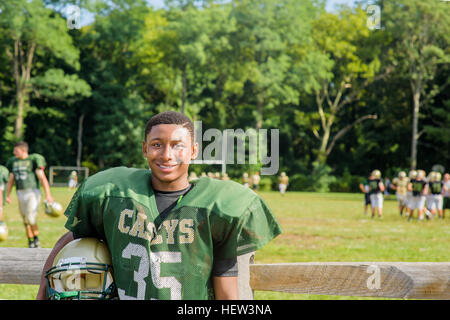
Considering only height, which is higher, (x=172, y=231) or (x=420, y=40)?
(x=420, y=40)

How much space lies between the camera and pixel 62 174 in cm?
3912

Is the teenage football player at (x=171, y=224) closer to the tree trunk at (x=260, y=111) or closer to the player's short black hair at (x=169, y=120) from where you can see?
the player's short black hair at (x=169, y=120)

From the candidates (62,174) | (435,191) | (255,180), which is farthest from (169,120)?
(62,174)

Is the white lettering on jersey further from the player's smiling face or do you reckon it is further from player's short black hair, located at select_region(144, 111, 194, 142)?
player's short black hair, located at select_region(144, 111, 194, 142)

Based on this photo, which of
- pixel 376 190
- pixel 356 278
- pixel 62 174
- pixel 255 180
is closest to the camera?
pixel 356 278

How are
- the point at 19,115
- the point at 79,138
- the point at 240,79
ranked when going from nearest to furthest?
the point at 19,115, the point at 79,138, the point at 240,79

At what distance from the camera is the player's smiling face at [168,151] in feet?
7.67

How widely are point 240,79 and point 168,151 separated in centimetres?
4107

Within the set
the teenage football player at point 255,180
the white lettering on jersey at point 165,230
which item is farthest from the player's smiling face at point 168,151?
the teenage football player at point 255,180

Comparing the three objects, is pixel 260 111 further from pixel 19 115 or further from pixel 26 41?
pixel 26 41

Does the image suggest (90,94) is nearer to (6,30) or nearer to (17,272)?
(6,30)

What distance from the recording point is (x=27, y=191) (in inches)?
392

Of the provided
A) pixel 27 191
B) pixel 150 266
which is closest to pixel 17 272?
pixel 150 266
